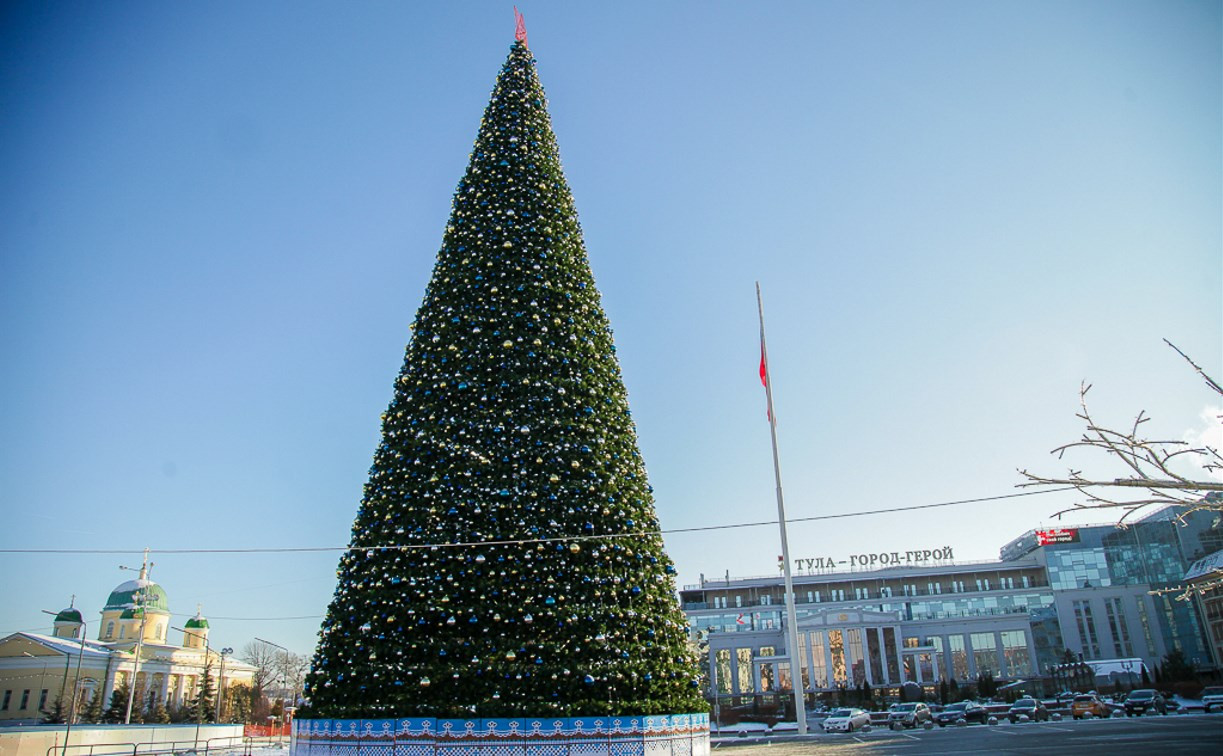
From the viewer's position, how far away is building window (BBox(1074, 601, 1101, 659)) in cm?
8200

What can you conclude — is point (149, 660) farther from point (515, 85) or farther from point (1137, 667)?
point (1137, 667)

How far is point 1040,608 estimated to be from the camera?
8494cm

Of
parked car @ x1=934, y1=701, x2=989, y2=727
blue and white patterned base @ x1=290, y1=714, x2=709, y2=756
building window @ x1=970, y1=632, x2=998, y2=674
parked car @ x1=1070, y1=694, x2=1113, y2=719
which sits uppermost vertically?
blue and white patterned base @ x1=290, y1=714, x2=709, y2=756

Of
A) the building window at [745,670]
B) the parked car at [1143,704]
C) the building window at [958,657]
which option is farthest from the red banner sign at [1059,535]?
the parked car at [1143,704]

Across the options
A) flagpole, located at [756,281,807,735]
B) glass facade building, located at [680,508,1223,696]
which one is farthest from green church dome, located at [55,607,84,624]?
flagpole, located at [756,281,807,735]

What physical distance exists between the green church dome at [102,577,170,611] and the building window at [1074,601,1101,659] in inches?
3955

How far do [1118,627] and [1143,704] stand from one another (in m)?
53.4

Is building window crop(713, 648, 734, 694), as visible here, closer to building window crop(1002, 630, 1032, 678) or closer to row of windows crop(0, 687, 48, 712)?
building window crop(1002, 630, 1032, 678)

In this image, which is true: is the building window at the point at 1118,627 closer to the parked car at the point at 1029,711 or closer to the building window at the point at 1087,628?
the building window at the point at 1087,628

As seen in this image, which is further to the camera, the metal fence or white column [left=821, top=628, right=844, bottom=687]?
white column [left=821, top=628, right=844, bottom=687]

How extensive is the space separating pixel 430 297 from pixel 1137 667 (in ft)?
279

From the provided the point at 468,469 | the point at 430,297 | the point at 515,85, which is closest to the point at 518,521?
the point at 468,469

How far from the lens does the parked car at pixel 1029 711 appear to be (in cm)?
3919

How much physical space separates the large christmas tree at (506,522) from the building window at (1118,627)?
9129 cm
